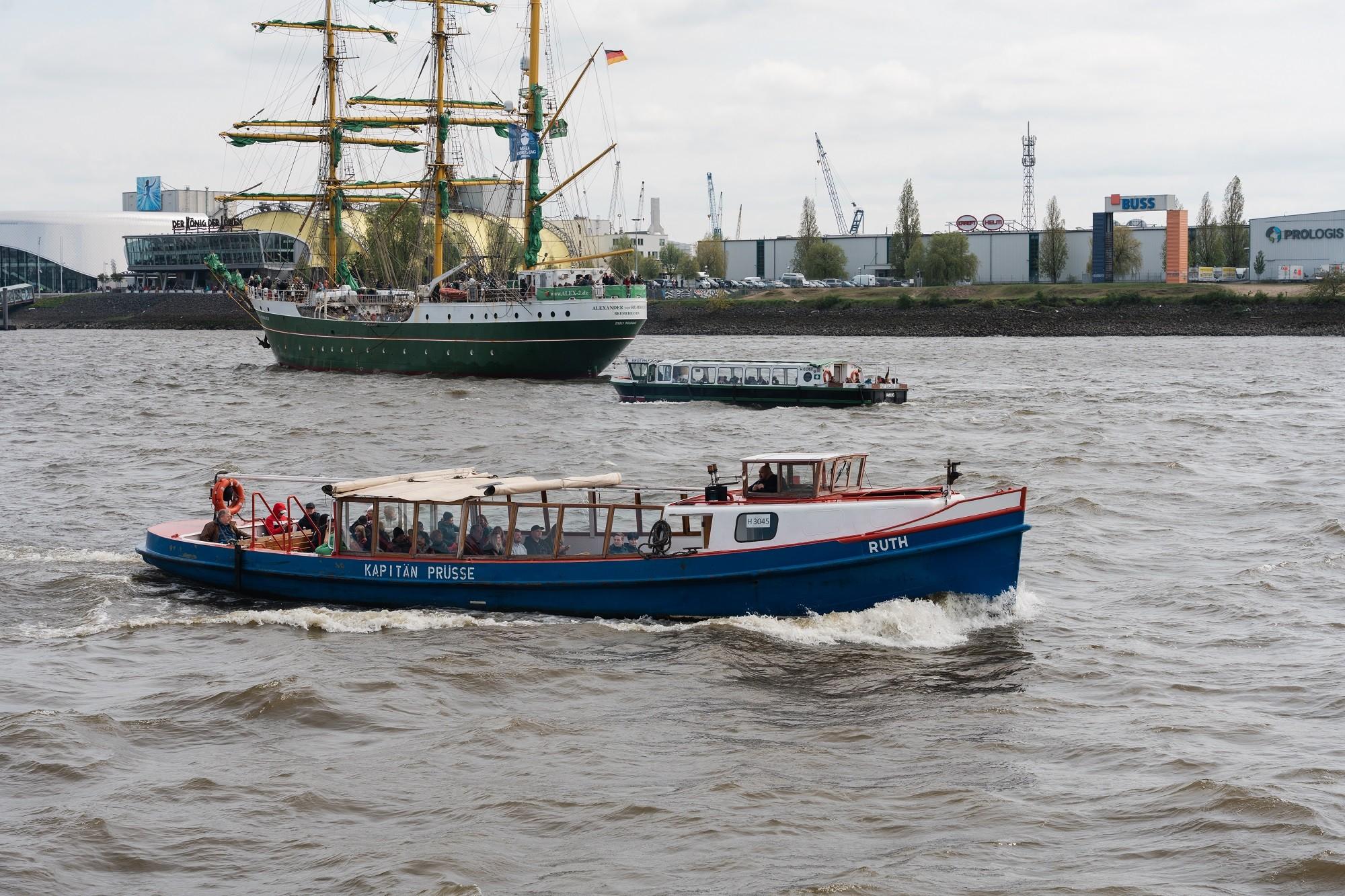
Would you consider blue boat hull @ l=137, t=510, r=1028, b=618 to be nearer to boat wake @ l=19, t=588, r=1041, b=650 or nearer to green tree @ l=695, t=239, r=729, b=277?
boat wake @ l=19, t=588, r=1041, b=650

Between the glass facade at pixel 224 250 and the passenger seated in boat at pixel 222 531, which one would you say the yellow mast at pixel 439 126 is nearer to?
the passenger seated in boat at pixel 222 531

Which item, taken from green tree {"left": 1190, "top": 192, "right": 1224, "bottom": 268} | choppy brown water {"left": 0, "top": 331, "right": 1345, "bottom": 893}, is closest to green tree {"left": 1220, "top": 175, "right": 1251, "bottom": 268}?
green tree {"left": 1190, "top": 192, "right": 1224, "bottom": 268}

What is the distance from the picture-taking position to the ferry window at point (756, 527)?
23.1m

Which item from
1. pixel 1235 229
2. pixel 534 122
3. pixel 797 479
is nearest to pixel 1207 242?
pixel 1235 229

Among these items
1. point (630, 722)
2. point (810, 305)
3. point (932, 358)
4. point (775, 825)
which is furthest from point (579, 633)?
point (810, 305)

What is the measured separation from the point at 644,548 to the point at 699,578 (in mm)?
1255

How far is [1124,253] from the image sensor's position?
15650 cm

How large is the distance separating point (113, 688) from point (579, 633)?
23.4 feet

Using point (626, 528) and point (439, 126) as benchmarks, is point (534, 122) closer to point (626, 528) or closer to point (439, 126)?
point (439, 126)

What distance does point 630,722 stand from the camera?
19359 mm

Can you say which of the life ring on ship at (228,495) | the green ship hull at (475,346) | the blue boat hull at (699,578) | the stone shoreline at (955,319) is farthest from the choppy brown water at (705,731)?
the stone shoreline at (955,319)

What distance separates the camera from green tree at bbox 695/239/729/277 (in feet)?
636

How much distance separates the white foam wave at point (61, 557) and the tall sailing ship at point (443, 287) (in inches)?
1998

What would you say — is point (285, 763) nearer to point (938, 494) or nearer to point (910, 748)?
point (910, 748)
